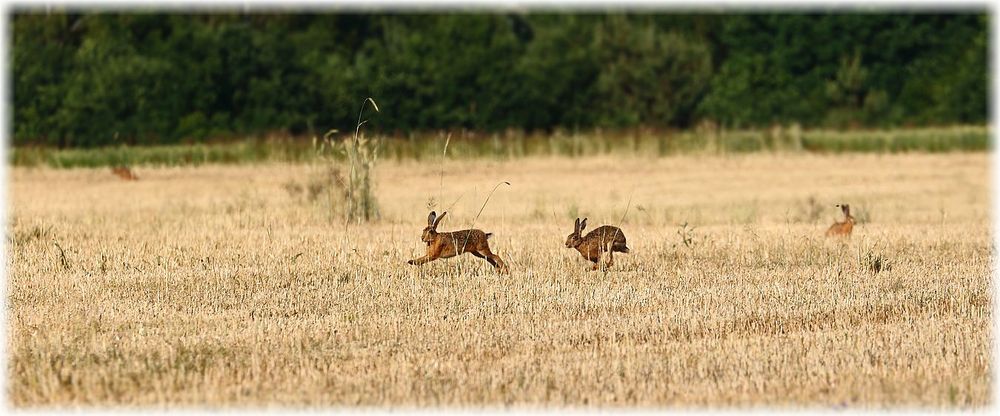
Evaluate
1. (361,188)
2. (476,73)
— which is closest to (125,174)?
(361,188)

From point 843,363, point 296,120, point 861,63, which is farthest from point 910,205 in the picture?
point 861,63

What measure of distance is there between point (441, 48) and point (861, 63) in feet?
55.0

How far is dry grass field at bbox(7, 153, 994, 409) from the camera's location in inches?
276

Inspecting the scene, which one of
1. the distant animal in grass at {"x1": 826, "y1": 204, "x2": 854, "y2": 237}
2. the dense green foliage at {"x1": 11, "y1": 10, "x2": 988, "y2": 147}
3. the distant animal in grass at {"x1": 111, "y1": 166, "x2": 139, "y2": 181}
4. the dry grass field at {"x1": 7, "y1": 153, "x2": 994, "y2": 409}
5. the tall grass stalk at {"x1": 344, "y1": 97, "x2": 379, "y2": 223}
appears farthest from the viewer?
the dense green foliage at {"x1": 11, "y1": 10, "x2": 988, "y2": 147}

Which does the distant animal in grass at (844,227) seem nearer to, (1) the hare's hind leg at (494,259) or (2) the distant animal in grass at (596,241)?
(2) the distant animal in grass at (596,241)

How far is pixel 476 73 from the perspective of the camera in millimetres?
43031

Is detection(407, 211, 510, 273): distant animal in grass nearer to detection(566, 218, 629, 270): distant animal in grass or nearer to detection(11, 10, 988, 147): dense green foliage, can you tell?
detection(566, 218, 629, 270): distant animal in grass

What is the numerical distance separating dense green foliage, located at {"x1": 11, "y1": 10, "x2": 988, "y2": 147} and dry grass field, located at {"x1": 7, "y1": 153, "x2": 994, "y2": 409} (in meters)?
16.6

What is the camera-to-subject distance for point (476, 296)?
9805 millimetres

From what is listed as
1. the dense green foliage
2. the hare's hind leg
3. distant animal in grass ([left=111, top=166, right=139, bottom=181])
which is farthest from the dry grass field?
the dense green foliage

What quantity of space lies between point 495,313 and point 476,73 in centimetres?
3422

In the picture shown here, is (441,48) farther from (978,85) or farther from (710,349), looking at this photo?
(710,349)

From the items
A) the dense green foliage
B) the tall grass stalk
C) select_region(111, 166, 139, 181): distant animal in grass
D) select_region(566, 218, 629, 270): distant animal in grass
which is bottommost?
select_region(566, 218, 629, 270): distant animal in grass

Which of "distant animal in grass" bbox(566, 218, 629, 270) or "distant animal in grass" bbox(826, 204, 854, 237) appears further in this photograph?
"distant animal in grass" bbox(826, 204, 854, 237)
